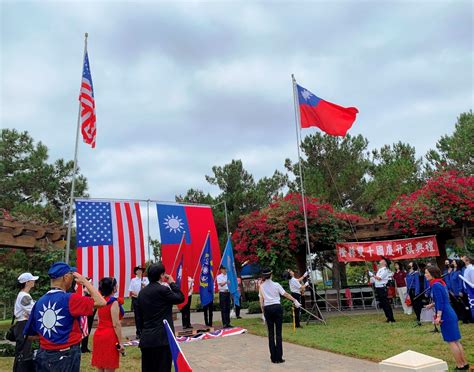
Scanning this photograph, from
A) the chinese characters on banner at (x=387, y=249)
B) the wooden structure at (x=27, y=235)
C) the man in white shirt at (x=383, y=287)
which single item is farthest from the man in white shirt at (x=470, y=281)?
the wooden structure at (x=27, y=235)

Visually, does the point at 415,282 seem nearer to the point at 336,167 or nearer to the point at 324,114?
the point at 324,114

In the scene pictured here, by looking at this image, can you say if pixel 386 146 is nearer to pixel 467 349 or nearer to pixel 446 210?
pixel 446 210

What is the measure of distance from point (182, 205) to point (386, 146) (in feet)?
63.3

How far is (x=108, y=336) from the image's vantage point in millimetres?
4719

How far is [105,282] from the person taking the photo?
4766 mm

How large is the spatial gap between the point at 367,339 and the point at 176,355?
19.6 ft

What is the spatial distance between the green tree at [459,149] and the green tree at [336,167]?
5.55 m

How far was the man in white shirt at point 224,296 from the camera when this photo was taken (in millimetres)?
11602

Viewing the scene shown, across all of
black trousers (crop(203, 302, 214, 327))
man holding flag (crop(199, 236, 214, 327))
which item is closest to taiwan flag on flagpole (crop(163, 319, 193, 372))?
man holding flag (crop(199, 236, 214, 327))

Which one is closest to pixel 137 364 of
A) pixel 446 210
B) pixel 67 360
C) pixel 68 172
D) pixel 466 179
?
pixel 67 360

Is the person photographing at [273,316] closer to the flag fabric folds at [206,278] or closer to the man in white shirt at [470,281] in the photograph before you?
the man in white shirt at [470,281]

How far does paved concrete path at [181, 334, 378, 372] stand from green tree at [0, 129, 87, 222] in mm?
16190

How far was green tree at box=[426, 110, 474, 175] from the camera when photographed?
2562 centimetres

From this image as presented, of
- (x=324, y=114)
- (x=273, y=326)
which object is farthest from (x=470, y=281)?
(x=324, y=114)
